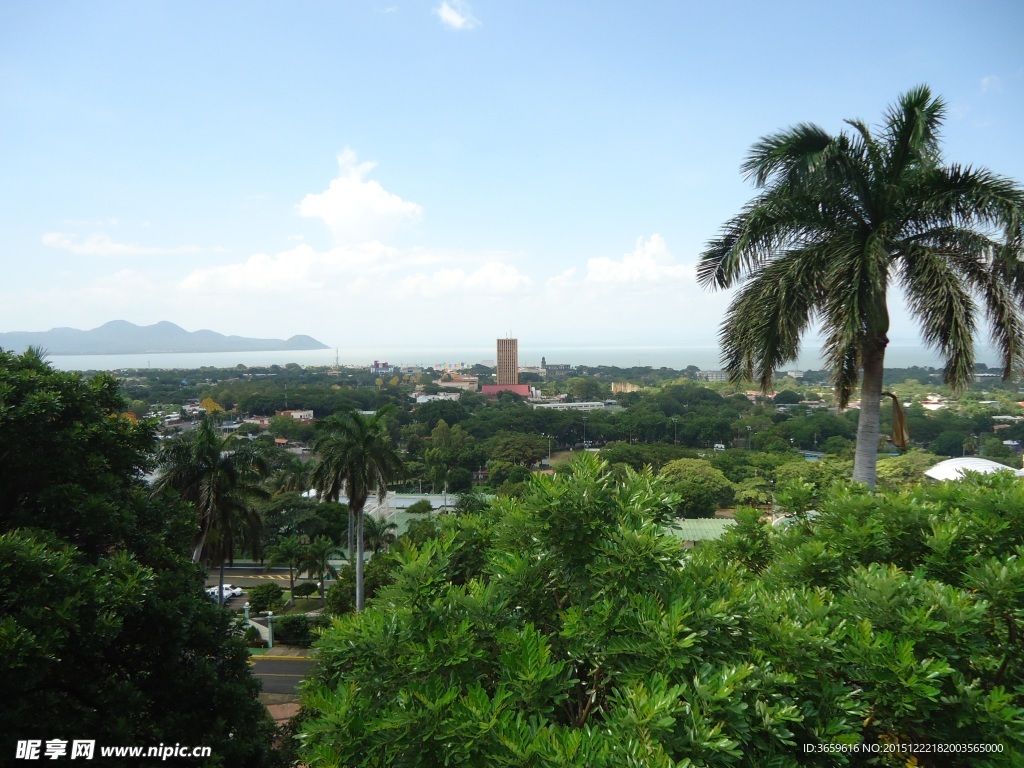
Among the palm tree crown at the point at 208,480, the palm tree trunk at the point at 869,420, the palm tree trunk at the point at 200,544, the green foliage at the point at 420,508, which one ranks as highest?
the palm tree trunk at the point at 869,420

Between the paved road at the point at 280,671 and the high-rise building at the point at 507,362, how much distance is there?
425ft

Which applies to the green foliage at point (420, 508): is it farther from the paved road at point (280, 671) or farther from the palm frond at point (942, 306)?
the palm frond at point (942, 306)

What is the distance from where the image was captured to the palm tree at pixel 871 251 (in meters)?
4.80

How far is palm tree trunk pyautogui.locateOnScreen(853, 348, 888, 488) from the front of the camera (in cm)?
529

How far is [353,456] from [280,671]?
5.15 metres

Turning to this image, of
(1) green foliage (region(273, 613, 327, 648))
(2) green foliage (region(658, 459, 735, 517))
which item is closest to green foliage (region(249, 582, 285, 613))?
(1) green foliage (region(273, 613, 327, 648))

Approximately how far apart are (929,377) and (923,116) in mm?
152934

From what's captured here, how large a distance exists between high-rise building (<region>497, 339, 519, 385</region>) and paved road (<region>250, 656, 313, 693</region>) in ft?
425

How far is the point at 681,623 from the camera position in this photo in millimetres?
2695

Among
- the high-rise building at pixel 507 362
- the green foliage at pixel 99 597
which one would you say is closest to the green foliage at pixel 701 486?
the green foliage at pixel 99 597

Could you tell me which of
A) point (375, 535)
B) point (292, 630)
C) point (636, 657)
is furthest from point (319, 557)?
point (636, 657)

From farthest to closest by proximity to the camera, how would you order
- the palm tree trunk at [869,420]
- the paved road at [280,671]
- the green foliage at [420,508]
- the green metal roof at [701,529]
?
the green foliage at [420,508]
the green metal roof at [701,529]
the paved road at [280,671]
the palm tree trunk at [869,420]

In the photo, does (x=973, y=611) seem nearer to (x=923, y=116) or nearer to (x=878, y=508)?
(x=878, y=508)

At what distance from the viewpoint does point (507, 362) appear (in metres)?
145
